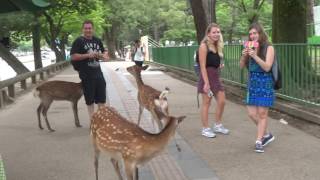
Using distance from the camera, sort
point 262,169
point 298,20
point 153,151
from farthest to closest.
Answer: point 298,20 → point 262,169 → point 153,151

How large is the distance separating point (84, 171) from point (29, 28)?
75.6 feet

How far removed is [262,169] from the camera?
21.4ft

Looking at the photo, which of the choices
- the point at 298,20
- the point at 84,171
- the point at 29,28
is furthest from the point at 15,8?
the point at 29,28

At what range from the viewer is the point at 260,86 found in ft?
24.2

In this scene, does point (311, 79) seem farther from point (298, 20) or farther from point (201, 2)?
point (201, 2)

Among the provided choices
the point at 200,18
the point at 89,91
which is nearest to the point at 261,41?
the point at 89,91

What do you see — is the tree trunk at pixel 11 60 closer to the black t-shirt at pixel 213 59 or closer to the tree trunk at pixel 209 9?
the tree trunk at pixel 209 9

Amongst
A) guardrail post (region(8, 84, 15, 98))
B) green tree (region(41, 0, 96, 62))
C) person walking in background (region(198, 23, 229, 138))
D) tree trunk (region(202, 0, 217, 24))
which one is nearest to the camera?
person walking in background (region(198, 23, 229, 138))

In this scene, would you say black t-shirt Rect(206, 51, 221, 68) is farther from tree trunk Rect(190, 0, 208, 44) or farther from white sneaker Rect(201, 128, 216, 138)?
tree trunk Rect(190, 0, 208, 44)

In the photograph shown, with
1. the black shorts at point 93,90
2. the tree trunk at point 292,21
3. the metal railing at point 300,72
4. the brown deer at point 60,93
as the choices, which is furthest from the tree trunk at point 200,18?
the black shorts at point 93,90

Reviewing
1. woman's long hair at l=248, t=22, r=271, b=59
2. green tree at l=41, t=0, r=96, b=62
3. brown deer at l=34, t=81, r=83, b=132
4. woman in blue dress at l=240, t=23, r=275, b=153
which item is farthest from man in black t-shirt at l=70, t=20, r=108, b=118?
green tree at l=41, t=0, r=96, b=62

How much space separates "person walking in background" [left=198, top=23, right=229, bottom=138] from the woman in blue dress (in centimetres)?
76

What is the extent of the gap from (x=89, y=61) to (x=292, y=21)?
17.3 ft

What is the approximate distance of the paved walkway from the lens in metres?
6.50
